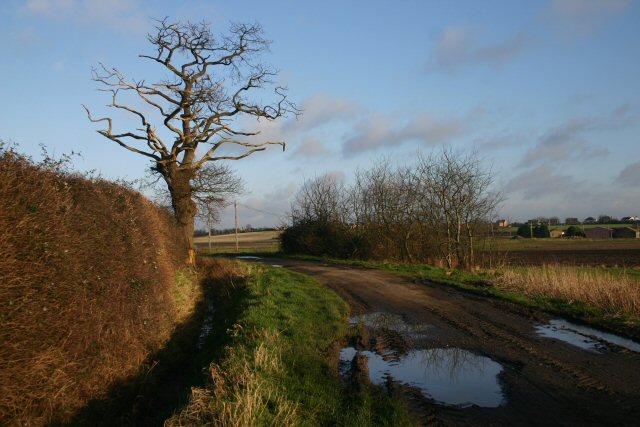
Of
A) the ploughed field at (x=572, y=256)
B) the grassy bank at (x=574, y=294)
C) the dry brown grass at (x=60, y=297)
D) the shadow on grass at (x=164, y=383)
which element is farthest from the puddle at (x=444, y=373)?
the ploughed field at (x=572, y=256)

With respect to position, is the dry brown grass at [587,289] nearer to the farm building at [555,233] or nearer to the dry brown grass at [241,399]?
the dry brown grass at [241,399]

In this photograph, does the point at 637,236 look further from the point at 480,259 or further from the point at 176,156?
the point at 176,156

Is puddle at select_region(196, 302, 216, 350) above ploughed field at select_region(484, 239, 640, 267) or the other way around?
the other way around

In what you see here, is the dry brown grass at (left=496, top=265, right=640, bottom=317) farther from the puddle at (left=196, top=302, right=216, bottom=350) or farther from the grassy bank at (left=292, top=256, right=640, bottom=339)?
the puddle at (left=196, top=302, right=216, bottom=350)


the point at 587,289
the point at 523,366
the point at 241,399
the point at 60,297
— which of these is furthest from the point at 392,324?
the point at 60,297

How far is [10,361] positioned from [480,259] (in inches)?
1067

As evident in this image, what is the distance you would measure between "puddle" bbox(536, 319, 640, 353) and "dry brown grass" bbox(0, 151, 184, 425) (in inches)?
314

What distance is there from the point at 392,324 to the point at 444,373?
356 centimetres

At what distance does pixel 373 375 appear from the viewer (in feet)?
25.4

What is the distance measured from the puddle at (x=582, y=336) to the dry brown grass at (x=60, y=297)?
7.97m

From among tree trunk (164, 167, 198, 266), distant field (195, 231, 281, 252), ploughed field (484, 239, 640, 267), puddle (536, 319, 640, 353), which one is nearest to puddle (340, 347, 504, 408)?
puddle (536, 319, 640, 353)

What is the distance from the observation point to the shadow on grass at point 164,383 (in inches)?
280

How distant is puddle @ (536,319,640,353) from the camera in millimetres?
9297

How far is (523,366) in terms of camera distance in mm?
8016
